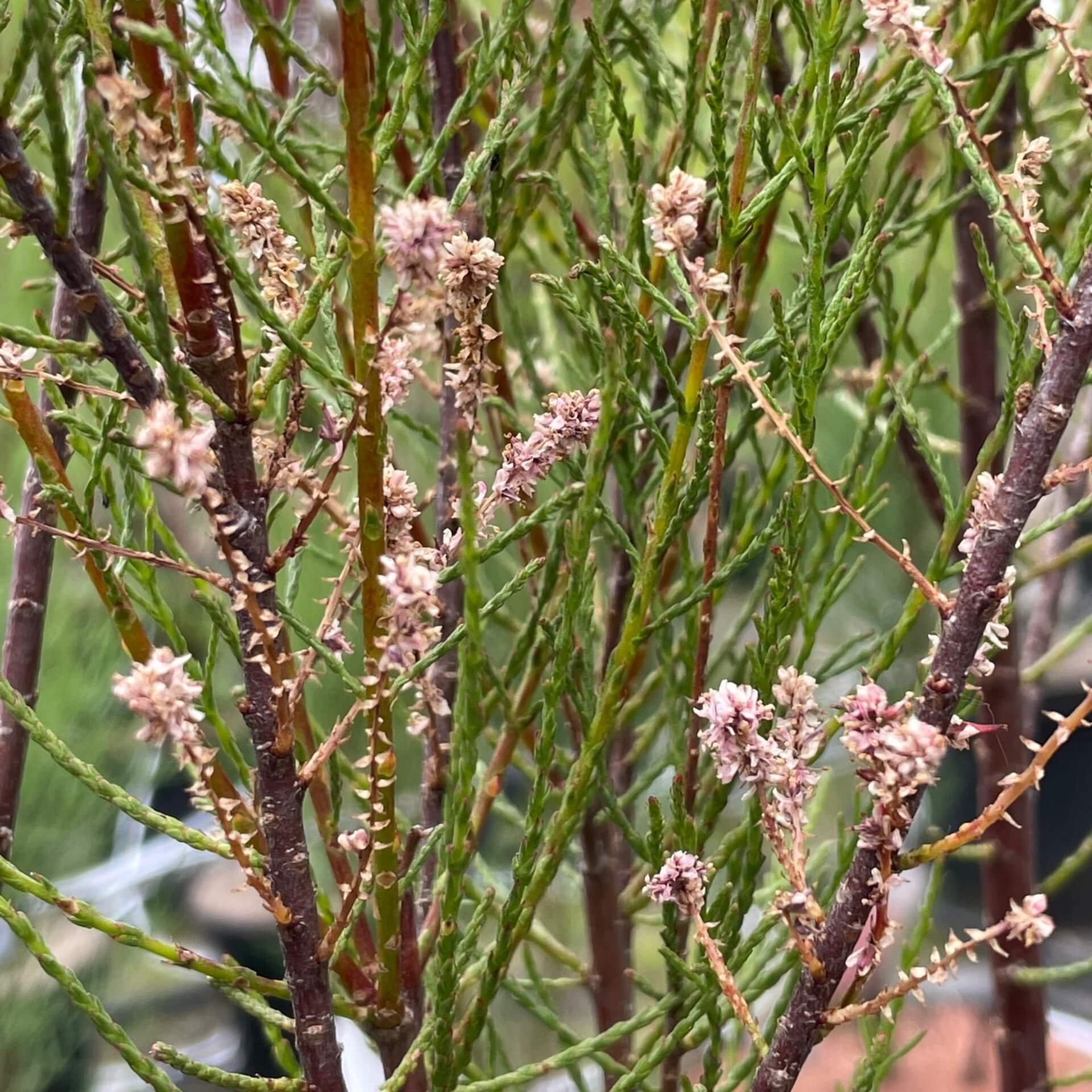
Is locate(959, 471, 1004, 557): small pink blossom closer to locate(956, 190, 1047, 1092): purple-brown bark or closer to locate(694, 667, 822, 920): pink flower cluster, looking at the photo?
locate(694, 667, 822, 920): pink flower cluster

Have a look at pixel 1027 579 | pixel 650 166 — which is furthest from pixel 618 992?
pixel 650 166

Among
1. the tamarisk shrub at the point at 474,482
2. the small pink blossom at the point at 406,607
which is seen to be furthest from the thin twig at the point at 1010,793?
the small pink blossom at the point at 406,607

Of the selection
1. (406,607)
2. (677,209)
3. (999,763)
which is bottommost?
(999,763)

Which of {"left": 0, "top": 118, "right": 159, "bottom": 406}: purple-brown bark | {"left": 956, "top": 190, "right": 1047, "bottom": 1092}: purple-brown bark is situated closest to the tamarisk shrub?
{"left": 0, "top": 118, "right": 159, "bottom": 406}: purple-brown bark

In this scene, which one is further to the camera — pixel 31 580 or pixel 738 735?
pixel 31 580

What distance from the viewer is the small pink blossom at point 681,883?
0.29 meters

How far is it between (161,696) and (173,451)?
2.5 inches

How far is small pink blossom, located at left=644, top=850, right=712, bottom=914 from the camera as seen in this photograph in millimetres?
295

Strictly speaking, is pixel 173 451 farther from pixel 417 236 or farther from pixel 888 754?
pixel 888 754

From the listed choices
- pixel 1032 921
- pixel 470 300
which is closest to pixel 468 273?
pixel 470 300

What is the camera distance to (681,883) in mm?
297

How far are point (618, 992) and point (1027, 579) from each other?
0.40m

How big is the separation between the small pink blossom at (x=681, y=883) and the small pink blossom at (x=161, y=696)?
15cm

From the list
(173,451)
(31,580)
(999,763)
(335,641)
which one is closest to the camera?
(173,451)
